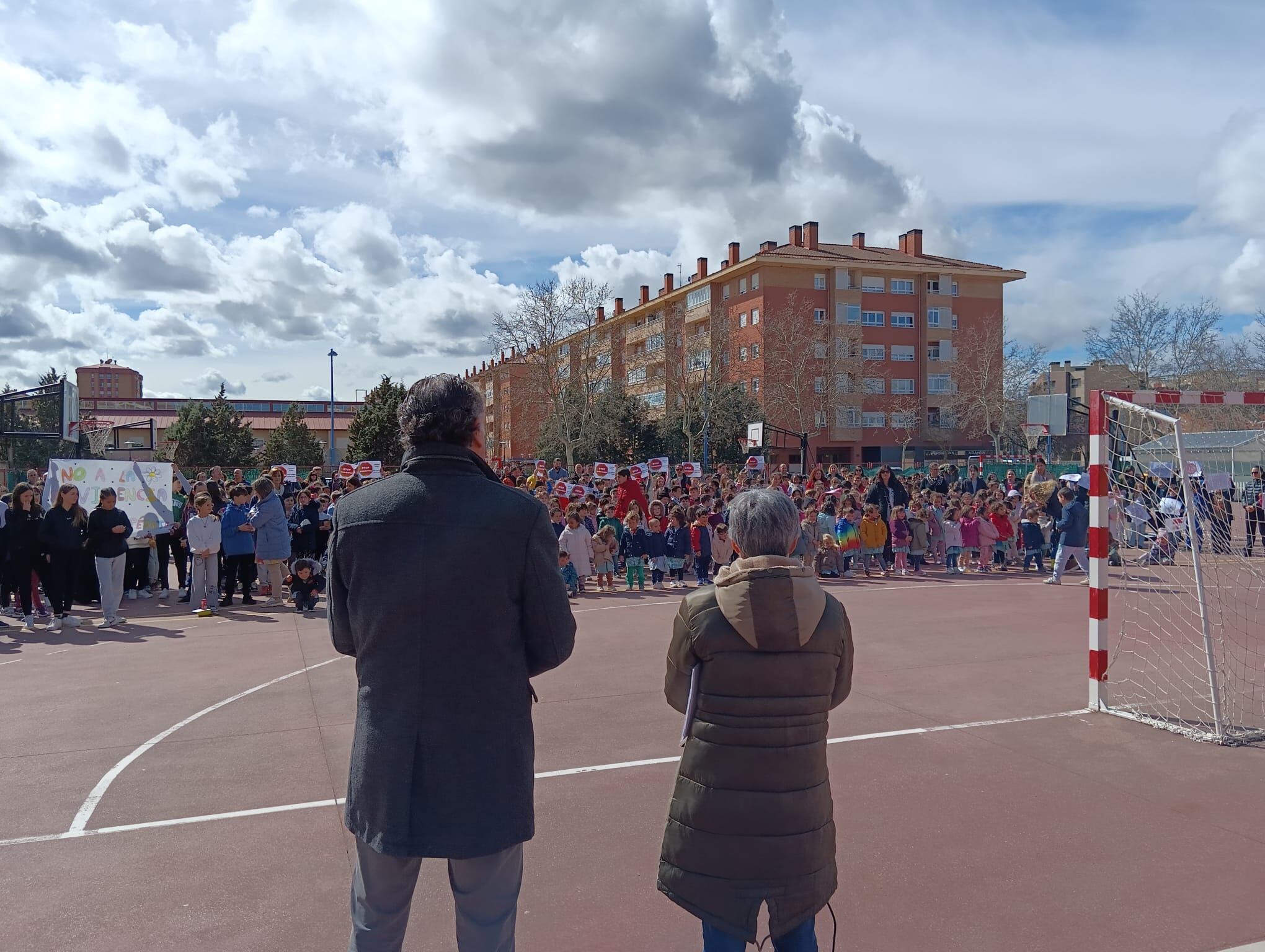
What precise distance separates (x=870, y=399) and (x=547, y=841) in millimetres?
63154

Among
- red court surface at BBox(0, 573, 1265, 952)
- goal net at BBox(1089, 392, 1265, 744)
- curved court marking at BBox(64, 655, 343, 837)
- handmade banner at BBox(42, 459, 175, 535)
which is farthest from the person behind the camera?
handmade banner at BBox(42, 459, 175, 535)

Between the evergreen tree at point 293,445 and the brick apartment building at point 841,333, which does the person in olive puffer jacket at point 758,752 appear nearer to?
the brick apartment building at point 841,333

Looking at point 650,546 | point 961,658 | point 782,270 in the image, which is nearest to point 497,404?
point 782,270

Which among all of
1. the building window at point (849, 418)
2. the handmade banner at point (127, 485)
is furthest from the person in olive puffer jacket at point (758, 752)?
the building window at point (849, 418)

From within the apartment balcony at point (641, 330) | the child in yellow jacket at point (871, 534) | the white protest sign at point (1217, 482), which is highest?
the apartment balcony at point (641, 330)

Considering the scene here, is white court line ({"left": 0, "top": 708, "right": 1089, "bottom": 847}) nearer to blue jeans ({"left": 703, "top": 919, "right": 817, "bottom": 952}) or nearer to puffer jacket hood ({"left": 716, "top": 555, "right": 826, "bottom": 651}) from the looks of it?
blue jeans ({"left": 703, "top": 919, "right": 817, "bottom": 952})

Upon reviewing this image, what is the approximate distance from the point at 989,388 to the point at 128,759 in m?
58.9

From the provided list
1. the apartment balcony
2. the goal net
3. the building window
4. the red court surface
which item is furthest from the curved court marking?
the building window

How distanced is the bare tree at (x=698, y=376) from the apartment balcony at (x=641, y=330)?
21.7 feet

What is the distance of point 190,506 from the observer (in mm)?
15258

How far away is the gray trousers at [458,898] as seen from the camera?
2781mm

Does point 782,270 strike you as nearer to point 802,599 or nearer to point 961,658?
point 961,658

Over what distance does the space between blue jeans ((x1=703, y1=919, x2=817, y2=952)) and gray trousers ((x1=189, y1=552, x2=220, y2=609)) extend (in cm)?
1241

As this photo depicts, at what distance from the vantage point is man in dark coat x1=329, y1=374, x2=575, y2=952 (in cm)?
268
